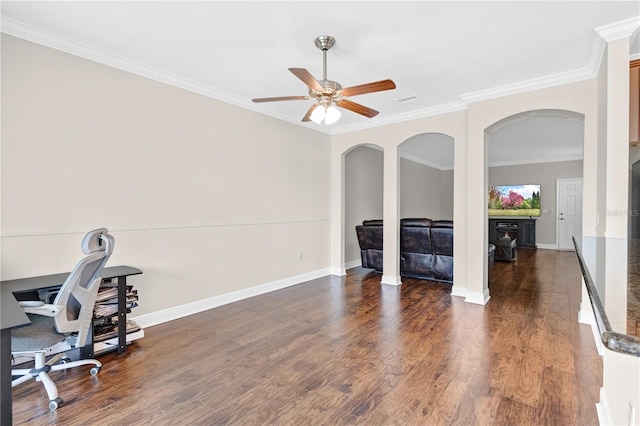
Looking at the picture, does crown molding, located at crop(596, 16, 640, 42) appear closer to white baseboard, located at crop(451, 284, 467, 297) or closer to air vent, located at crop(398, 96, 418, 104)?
air vent, located at crop(398, 96, 418, 104)

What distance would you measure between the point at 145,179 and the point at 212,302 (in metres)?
1.66

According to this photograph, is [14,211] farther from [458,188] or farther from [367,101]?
[458,188]

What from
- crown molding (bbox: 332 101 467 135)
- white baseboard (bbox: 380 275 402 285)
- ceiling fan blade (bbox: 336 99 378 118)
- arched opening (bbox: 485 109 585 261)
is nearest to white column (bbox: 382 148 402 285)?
white baseboard (bbox: 380 275 402 285)

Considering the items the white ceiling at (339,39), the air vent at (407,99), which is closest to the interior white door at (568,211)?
the white ceiling at (339,39)

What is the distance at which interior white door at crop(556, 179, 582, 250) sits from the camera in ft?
28.5

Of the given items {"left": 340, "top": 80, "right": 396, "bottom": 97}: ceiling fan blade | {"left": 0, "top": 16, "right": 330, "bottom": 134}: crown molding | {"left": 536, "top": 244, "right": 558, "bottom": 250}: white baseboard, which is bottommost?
{"left": 536, "top": 244, "right": 558, "bottom": 250}: white baseboard

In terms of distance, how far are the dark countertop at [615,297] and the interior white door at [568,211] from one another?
9.45 m

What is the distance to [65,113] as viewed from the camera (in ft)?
9.26

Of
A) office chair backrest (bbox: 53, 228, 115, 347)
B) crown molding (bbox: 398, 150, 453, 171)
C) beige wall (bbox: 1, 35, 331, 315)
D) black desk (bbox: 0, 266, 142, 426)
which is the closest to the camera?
black desk (bbox: 0, 266, 142, 426)

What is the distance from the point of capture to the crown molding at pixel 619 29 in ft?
8.19

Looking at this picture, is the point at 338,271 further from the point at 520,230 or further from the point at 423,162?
the point at 520,230

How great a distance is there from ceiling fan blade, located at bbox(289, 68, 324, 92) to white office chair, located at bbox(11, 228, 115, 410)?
6.06ft

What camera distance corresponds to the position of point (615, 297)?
0.72 m

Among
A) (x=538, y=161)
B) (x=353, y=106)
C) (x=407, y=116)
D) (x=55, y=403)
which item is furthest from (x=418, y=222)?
(x=538, y=161)
